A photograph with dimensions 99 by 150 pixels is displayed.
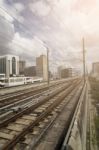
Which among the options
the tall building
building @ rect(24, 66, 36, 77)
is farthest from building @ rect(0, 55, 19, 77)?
building @ rect(24, 66, 36, 77)

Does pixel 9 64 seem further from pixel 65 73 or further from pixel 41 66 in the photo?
pixel 65 73

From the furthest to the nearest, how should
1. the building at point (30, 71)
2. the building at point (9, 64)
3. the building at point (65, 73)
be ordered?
the building at point (65, 73) < the building at point (30, 71) < the building at point (9, 64)

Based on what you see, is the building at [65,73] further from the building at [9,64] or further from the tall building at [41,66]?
the building at [9,64]

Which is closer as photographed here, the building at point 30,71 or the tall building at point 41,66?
the tall building at point 41,66

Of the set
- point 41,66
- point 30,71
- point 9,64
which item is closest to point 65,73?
point 30,71

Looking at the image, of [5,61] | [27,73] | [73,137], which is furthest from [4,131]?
[27,73]

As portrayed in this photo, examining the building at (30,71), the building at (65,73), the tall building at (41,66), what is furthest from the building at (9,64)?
the building at (65,73)

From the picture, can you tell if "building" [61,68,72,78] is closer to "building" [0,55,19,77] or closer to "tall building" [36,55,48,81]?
"tall building" [36,55,48,81]

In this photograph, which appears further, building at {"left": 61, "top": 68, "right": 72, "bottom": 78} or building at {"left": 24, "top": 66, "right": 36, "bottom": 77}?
building at {"left": 61, "top": 68, "right": 72, "bottom": 78}

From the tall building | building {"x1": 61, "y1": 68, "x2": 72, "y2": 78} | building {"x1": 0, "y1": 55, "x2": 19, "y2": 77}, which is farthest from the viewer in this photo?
building {"x1": 61, "y1": 68, "x2": 72, "y2": 78}

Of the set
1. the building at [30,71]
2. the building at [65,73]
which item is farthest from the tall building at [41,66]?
the building at [65,73]

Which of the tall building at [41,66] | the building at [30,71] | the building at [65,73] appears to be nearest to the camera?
the tall building at [41,66]

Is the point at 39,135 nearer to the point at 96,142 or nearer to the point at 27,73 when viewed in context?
the point at 96,142

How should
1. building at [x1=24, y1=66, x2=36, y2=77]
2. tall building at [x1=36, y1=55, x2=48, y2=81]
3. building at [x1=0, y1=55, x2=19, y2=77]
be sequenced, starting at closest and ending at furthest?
building at [x1=0, y1=55, x2=19, y2=77], tall building at [x1=36, y1=55, x2=48, y2=81], building at [x1=24, y1=66, x2=36, y2=77]
